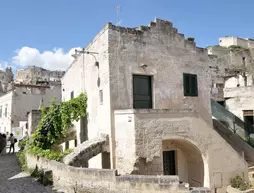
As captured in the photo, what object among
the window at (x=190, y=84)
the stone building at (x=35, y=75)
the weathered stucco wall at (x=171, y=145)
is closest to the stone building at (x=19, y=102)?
the stone building at (x=35, y=75)

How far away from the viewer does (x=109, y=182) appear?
7184 mm

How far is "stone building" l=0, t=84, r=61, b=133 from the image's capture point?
26234mm

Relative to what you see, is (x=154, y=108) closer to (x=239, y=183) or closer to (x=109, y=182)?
(x=109, y=182)

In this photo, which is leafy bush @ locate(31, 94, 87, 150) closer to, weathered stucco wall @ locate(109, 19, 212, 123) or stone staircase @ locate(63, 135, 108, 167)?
stone staircase @ locate(63, 135, 108, 167)

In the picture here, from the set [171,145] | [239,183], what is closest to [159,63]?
[171,145]

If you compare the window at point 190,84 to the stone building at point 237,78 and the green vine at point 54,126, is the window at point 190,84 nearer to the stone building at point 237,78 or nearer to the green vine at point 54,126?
the green vine at point 54,126

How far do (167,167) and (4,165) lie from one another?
30.3 ft

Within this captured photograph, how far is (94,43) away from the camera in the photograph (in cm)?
1211

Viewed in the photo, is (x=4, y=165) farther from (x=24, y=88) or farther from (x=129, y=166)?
(x=24, y=88)

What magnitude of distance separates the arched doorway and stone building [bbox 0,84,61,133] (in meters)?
19.0

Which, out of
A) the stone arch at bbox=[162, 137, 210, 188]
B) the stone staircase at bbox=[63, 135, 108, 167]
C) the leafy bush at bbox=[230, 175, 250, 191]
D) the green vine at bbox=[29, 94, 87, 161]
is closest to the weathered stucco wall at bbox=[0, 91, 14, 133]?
the green vine at bbox=[29, 94, 87, 161]

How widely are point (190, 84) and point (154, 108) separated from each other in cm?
280

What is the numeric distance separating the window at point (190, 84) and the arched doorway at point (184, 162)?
3012mm

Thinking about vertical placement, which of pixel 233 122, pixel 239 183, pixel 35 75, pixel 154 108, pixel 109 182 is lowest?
pixel 239 183
